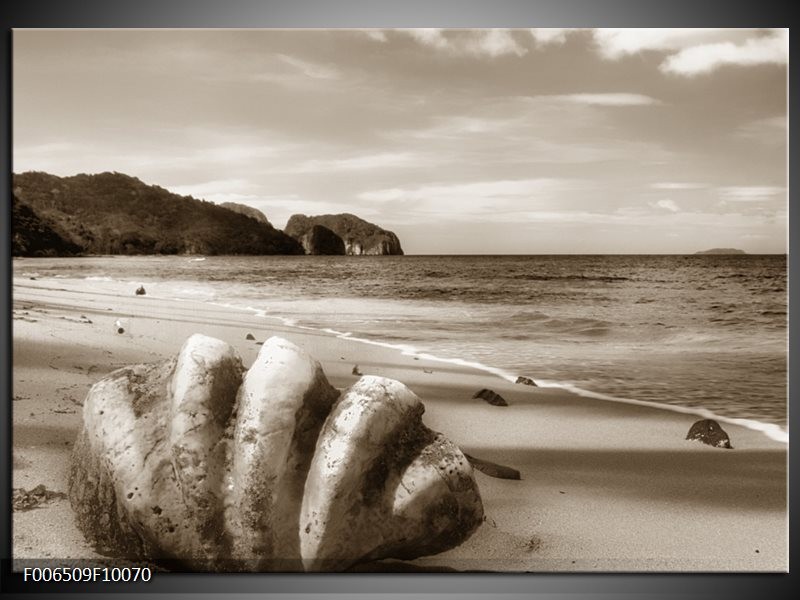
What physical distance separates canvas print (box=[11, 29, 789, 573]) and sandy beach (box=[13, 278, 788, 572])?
0.5 inches

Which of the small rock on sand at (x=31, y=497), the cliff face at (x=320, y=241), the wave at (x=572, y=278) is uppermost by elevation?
the cliff face at (x=320, y=241)

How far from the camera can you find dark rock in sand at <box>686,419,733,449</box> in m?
3.09

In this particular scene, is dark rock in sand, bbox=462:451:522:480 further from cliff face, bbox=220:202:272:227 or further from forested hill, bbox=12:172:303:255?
cliff face, bbox=220:202:272:227

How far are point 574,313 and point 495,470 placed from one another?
79 cm

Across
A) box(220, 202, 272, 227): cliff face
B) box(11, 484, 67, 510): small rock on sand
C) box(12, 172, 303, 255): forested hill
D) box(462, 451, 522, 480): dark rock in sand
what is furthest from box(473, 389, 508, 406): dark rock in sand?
box(11, 484, 67, 510): small rock on sand

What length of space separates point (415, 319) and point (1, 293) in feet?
6.08

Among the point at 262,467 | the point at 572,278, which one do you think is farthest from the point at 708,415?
the point at 262,467

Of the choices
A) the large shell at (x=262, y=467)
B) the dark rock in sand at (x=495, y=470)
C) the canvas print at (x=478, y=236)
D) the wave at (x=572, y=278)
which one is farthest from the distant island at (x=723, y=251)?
the large shell at (x=262, y=467)

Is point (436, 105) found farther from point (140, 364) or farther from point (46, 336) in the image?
point (46, 336)

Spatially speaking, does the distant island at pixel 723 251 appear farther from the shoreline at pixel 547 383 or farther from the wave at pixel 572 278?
the shoreline at pixel 547 383

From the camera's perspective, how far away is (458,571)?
9.75 ft

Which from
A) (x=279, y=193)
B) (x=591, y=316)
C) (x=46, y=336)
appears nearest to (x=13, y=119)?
(x=46, y=336)

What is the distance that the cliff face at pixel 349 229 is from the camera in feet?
10.7

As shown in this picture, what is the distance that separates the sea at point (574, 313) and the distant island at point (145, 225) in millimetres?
90
